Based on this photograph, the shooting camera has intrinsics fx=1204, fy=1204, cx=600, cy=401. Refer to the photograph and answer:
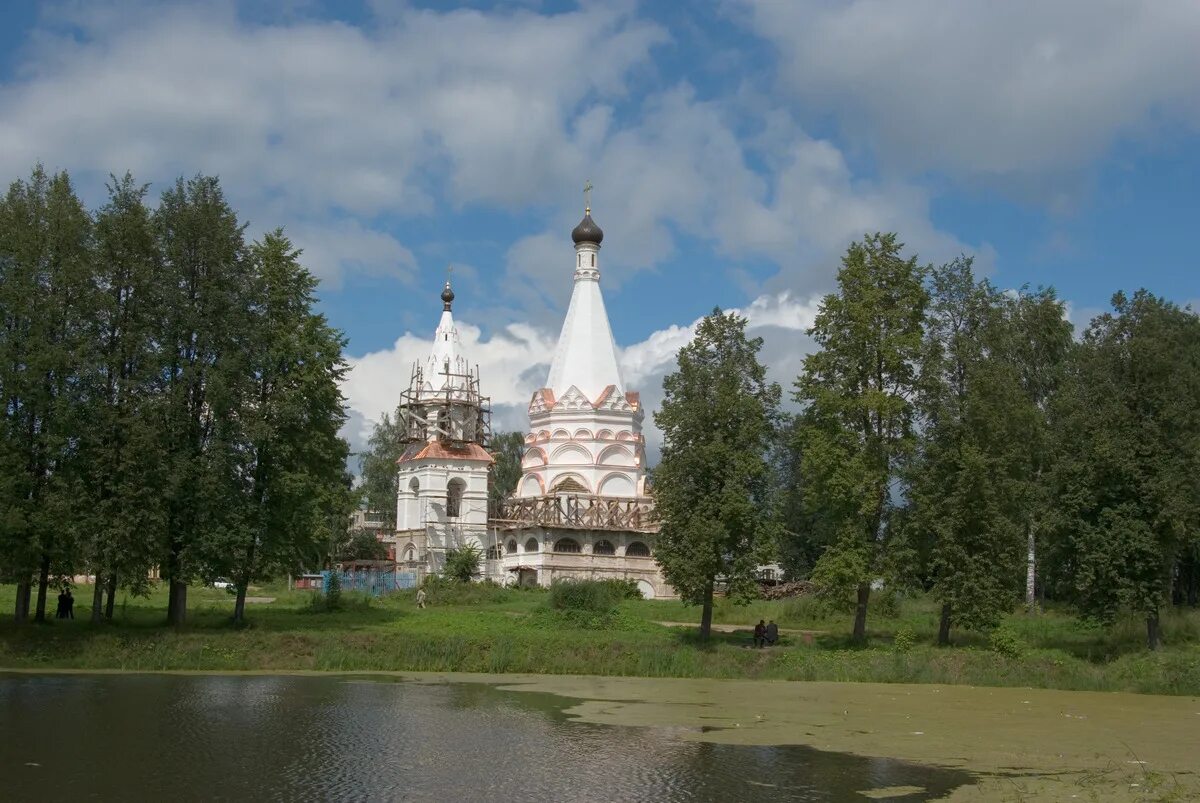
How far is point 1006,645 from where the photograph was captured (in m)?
27.7

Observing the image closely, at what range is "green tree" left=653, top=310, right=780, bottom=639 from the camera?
2973 cm

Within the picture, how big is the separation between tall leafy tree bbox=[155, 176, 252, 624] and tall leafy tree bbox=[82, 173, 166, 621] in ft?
1.42

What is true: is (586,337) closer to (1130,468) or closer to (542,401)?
(542,401)

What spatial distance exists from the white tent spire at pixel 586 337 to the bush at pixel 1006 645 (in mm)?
32941

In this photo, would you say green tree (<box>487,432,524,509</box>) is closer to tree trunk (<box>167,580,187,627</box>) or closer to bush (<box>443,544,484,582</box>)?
bush (<box>443,544,484,582</box>)

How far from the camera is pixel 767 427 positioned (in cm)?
3105

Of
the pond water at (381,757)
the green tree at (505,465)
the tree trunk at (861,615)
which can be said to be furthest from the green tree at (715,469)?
the green tree at (505,465)

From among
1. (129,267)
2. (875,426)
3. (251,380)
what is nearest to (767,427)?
(875,426)

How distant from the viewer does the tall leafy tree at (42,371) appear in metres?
27.7

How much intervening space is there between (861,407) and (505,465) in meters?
55.1

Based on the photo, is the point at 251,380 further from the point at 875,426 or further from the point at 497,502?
the point at 497,502

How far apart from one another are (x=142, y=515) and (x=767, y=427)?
1543 centimetres

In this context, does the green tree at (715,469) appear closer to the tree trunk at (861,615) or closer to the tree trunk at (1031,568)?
the tree trunk at (861,615)

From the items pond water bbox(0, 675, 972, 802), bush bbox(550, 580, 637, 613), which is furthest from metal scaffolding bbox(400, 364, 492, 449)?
pond water bbox(0, 675, 972, 802)
